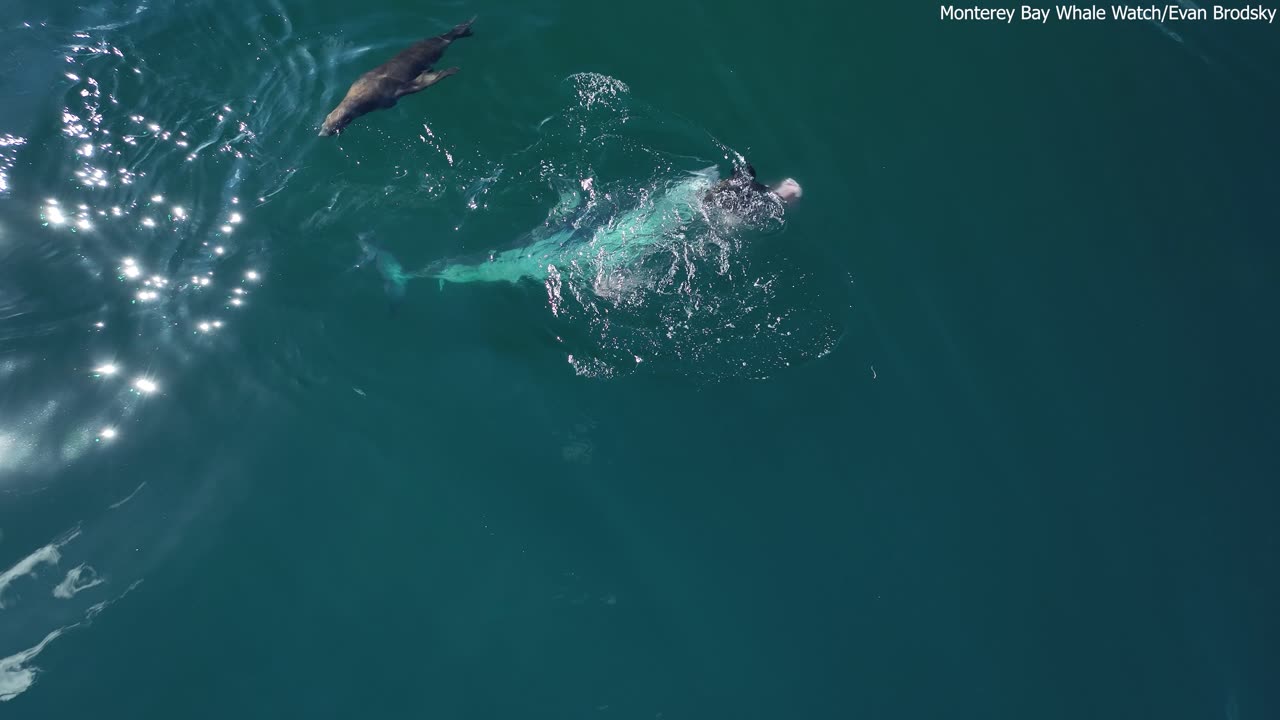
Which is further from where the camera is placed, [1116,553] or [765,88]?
[765,88]

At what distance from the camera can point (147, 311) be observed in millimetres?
9906

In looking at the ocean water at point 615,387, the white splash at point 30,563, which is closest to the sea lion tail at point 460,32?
the ocean water at point 615,387

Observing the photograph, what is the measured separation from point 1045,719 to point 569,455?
7.17 meters

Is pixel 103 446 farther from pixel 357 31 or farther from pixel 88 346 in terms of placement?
pixel 357 31

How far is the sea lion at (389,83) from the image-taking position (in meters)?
9.73

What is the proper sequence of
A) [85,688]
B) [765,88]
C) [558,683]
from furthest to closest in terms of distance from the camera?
[765,88] < [558,683] < [85,688]

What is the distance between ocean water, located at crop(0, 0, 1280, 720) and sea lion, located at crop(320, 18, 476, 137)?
0.92 meters

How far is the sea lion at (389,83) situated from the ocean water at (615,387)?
3.01ft

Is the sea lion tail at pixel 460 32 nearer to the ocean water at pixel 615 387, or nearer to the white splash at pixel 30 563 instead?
the ocean water at pixel 615 387

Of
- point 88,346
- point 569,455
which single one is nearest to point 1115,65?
point 569,455

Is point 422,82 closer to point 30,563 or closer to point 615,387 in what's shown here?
point 615,387

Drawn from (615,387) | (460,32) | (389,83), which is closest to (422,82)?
(389,83)

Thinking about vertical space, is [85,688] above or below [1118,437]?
below

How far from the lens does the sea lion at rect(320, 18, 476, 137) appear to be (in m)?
9.73
